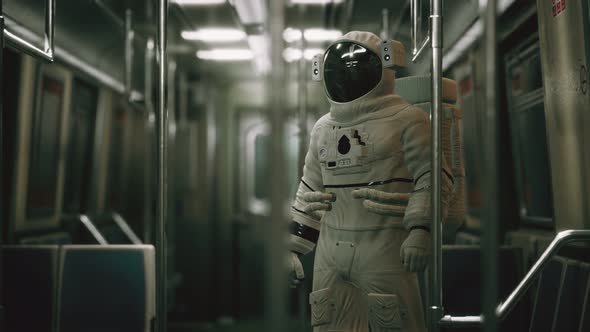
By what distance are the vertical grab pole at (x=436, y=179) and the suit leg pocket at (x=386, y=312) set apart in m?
0.22

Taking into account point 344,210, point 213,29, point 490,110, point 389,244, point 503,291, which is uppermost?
point 213,29

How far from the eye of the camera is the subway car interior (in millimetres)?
1444

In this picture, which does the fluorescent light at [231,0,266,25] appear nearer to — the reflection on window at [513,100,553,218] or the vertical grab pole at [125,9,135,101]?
the vertical grab pole at [125,9,135,101]

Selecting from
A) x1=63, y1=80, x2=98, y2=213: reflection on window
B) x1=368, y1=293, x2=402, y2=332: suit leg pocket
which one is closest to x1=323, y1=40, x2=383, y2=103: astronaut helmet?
x1=368, y1=293, x2=402, y2=332: suit leg pocket

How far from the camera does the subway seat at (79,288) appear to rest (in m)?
2.33

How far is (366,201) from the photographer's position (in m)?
1.71

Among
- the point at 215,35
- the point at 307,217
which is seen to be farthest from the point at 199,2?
the point at 307,217

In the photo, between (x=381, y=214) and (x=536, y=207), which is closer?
(x=381, y=214)

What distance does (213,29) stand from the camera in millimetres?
3977

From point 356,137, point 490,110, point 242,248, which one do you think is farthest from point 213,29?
point 490,110

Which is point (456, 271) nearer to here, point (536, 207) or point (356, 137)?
point (536, 207)

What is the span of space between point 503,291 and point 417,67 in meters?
1.14

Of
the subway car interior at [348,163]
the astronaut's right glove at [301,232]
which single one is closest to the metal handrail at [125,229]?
the subway car interior at [348,163]

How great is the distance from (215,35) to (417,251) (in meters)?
3.06
